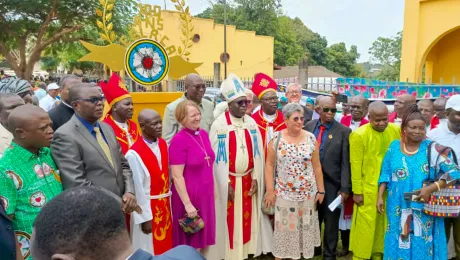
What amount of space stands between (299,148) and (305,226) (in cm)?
83

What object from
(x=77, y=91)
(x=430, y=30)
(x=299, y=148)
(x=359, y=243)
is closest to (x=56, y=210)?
(x=77, y=91)

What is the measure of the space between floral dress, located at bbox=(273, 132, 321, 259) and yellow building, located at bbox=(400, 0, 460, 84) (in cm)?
1416

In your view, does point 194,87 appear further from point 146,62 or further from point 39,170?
point 39,170

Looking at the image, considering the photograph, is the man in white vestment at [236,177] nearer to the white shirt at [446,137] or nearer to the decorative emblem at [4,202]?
the white shirt at [446,137]

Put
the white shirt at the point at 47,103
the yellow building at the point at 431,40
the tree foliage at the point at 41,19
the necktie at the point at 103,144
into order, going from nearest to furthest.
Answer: the necktie at the point at 103,144, the white shirt at the point at 47,103, the yellow building at the point at 431,40, the tree foliage at the point at 41,19

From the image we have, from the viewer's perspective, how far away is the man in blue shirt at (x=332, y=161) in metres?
4.18

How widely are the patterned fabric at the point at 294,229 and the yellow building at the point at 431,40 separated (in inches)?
560

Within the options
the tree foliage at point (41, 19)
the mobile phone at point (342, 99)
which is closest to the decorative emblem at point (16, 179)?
the mobile phone at point (342, 99)

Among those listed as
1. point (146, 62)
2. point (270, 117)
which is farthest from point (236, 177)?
point (146, 62)

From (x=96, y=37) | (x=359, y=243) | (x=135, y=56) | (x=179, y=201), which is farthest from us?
(x=96, y=37)

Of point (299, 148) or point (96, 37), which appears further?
point (96, 37)

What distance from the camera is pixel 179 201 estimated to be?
12.4 ft

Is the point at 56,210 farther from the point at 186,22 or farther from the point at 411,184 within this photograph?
the point at 186,22

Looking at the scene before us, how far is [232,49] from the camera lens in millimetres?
30609
